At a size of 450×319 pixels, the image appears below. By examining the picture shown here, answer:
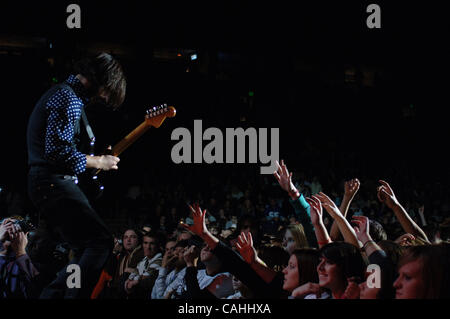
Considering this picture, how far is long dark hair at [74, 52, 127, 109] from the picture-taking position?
268 cm

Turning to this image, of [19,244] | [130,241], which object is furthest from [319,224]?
[130,241]

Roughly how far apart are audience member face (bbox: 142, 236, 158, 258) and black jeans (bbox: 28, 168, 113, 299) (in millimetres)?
2310

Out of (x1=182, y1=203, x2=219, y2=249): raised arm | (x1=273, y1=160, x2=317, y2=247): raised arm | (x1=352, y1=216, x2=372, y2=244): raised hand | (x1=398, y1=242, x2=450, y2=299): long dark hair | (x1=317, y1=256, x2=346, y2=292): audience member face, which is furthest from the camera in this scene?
(x1=273, y1=160, x2=317, y2=247): raised arm

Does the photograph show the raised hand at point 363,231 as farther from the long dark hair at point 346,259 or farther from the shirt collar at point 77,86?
the shirt collar at point 77,86

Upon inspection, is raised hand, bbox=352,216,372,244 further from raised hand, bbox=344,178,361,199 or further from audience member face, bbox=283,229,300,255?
raised hand, bbox=344,178,361,199

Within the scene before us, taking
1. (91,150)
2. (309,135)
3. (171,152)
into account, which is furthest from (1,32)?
(91,150)

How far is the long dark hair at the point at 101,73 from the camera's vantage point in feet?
8.79

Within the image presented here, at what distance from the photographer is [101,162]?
262 cm

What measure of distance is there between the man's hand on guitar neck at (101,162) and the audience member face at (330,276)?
129 cm

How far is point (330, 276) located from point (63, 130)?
158 centimetres

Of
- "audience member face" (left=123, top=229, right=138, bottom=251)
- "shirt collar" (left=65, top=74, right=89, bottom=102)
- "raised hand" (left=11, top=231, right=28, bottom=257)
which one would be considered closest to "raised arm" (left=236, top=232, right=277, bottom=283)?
"shirt collar" (left=65, top=74, right=89, bottom=102)

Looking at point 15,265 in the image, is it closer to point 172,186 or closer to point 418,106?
point 172,186

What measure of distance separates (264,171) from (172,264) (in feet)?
25.4

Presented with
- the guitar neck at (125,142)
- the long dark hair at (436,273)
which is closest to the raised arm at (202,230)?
the guitar neck at (125,142)
